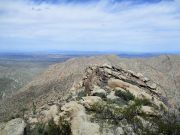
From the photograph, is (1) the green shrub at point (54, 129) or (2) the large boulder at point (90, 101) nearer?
(1) the green shrub at point (54, 129)

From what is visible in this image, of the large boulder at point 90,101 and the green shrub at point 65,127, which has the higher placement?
the large boulder at point 90,101

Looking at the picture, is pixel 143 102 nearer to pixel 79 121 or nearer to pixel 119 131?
pixel 119 131

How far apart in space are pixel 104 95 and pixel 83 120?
6.95 meters

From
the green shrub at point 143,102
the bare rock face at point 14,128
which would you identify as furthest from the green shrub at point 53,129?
the green shrub at point 143,102

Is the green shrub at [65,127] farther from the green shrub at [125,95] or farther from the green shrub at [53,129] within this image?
the green shrub at [125,95]

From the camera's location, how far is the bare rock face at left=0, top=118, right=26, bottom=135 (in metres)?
30.5

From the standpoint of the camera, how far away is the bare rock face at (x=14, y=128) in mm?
Answer: 30539

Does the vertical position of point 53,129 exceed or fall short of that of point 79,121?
it falls short

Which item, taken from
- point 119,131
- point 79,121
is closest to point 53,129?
point 79,121

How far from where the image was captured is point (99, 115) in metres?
30.0

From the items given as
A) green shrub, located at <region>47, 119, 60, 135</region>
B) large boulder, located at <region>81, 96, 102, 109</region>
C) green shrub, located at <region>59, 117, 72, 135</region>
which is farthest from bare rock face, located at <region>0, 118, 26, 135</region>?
large boulder, located at <region>81, 96, 102, 109</region>

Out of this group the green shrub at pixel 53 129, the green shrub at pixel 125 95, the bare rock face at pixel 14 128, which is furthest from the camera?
the green shrub at pixel 125 95

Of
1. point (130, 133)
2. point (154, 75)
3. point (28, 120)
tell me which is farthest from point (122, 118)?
point (154, 75)

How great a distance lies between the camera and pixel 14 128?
3094 centimetres
